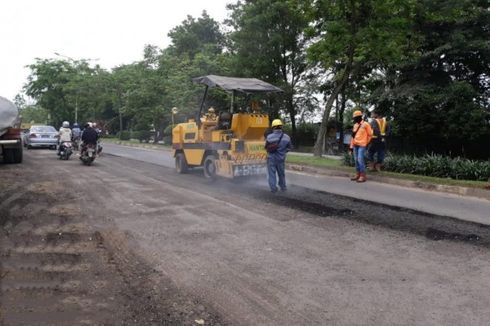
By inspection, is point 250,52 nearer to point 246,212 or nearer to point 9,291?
point 246,212

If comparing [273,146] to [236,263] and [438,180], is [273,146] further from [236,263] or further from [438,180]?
[236,263]

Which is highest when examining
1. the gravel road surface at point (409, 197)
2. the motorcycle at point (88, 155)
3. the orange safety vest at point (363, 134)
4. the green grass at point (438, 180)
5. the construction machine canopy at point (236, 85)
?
the construction machine canopy at point (236, 85)

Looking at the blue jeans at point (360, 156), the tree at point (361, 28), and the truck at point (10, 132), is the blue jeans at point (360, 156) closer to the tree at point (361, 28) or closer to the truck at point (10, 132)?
the tree at point (361, 28)

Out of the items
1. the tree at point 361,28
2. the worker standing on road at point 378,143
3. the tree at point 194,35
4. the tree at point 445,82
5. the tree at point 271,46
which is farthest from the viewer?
the tree at point 194,35

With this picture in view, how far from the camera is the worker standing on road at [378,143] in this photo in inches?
552

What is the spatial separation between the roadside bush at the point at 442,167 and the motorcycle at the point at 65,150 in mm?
12941

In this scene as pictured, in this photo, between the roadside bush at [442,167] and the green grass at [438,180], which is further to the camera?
the roadside bush at [442,167]

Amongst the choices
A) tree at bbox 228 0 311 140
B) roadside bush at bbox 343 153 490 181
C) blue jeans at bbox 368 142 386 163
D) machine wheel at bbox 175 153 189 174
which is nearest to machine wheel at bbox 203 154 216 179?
machine wheel at bbox 175 153 189 174

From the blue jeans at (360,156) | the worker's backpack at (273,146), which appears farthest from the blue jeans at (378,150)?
the worker's backpack at (273,146)

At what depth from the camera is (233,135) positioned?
42.3ft

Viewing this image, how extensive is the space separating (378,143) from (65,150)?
42.5 feet

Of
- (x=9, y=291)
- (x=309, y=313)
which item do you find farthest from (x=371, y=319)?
(x=9, y=291)

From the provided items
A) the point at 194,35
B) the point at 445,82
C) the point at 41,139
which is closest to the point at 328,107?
the point at 445,82

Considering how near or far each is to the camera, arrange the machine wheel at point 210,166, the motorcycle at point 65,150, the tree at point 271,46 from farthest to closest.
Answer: the tree at point 271,46
the motorcycle at point 65,150
the machine wheel at point 210,166
